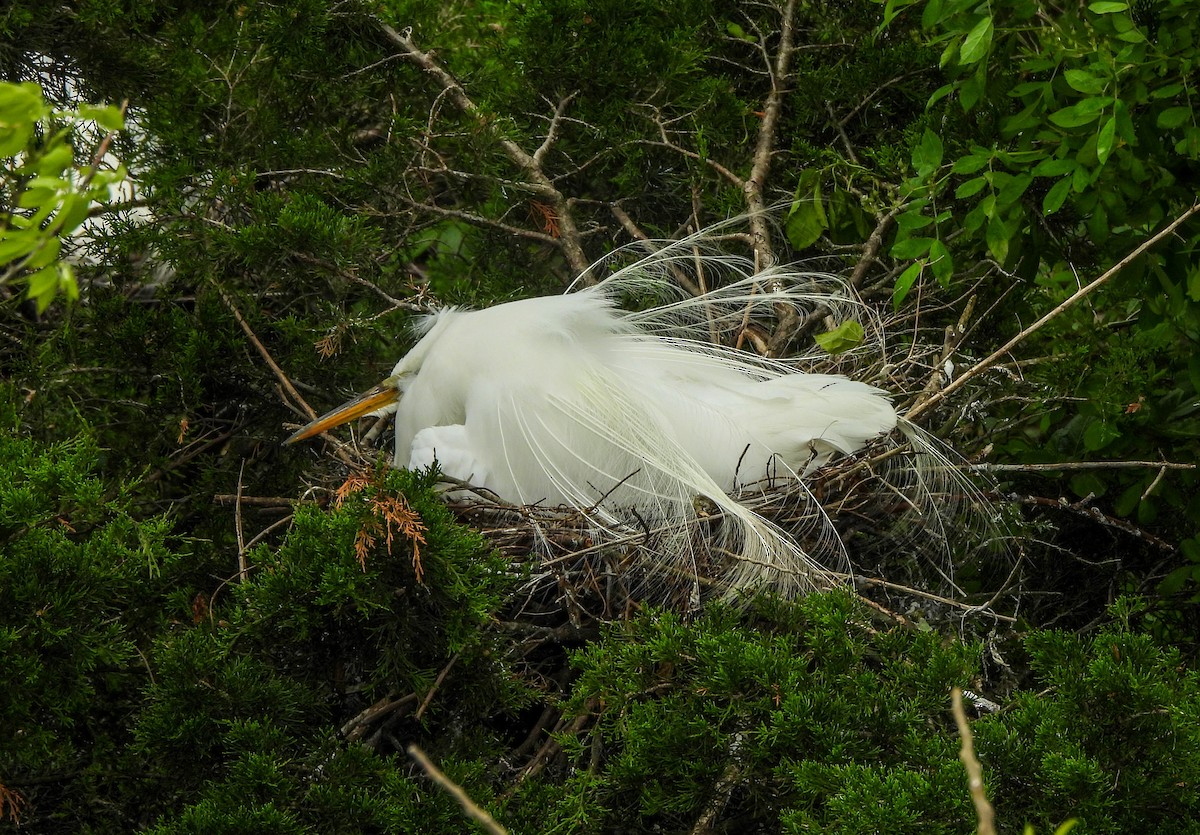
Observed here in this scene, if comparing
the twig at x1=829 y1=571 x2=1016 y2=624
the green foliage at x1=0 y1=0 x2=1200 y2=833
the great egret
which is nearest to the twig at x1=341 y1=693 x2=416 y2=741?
the green foliage at x1=0 y1=0 x2=1200 y2=833

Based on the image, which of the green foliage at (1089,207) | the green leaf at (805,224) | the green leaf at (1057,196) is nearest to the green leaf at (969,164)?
the green foliage at (1089,207)

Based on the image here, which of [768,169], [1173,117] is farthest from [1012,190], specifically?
[768,169]

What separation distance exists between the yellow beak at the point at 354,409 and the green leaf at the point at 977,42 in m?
1.67

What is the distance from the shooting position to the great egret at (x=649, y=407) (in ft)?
8.04

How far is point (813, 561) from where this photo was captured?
2328mm

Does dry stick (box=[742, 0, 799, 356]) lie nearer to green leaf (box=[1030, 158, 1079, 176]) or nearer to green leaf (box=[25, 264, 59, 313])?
green leaf (box=[1030, 158, 1079, 176])

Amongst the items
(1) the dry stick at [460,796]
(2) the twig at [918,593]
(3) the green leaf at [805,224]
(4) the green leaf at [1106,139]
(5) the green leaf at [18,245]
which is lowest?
(2) the twig at [918,593]

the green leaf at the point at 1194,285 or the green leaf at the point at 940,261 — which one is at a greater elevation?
the green leaf at the point at 940,261

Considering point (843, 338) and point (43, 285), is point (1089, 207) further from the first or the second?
point (43, 285)

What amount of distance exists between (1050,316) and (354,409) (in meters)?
1.74

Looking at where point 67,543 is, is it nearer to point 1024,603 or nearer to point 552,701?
point 552,701

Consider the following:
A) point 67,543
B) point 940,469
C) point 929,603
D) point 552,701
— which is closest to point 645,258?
point 940,469

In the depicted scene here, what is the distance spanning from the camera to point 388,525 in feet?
5.82

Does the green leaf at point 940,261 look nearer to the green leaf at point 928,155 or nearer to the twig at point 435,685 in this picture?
the green leaf at point 928,155
